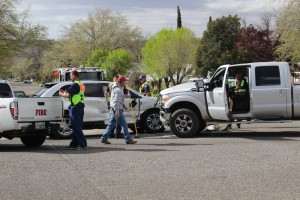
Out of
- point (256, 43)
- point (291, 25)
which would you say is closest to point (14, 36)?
point (291, 25)

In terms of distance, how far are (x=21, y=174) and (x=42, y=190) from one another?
138 centimetres

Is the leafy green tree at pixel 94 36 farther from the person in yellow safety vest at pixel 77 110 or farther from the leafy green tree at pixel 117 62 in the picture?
the person in yellow safety vest at pixel 77 110

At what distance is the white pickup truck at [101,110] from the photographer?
14602mm

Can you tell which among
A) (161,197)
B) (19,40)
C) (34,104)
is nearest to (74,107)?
(34,104)

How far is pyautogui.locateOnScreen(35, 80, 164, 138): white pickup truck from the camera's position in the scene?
47.9 feet

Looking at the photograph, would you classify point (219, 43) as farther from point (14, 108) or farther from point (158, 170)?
point (158, 170)

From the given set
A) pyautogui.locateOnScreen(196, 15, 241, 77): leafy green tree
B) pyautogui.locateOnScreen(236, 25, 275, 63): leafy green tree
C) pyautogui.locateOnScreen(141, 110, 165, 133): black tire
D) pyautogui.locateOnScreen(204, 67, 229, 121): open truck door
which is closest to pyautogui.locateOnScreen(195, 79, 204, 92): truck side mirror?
pyautogui.locateOnScreen(204, 67, 229, 121): open truck door

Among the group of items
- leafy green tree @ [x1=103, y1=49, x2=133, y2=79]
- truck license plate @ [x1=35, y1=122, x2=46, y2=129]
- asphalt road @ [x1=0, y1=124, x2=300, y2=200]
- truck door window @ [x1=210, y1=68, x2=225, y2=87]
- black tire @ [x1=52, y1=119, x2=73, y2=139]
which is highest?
leafy green tree @ [x1=103, y1=49, x2=133, y2=79]

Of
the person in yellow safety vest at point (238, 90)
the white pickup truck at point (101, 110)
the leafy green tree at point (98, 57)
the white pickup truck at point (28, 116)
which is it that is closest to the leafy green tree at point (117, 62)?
the leafy green tree at point (98, 57)

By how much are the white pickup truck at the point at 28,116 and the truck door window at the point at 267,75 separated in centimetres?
522

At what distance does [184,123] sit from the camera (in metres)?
13.8

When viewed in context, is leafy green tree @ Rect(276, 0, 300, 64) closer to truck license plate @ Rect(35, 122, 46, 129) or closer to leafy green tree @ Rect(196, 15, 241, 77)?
truck license plate @ Rect(35, 122, 46, 129)

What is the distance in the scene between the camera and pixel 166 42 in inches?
2530

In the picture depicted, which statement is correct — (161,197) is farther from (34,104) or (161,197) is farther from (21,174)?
(34,104)
